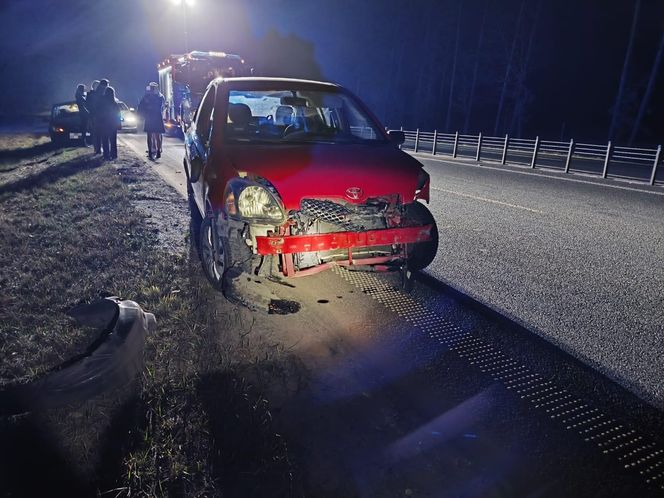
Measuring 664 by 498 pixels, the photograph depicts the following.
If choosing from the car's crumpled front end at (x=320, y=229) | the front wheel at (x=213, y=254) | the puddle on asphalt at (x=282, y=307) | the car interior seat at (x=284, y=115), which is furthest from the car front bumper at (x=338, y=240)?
the car interior seat at (x=284, y=115)

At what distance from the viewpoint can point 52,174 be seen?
968cm

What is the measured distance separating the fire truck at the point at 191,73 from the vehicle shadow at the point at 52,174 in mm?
5889

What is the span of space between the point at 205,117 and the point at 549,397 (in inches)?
165

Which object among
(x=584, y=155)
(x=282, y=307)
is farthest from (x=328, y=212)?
(x=584, y=155)

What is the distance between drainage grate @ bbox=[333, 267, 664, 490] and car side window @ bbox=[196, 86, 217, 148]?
241cm

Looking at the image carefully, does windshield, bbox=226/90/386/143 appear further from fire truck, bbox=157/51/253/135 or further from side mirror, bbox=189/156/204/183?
fire truck, bbox=157/51/253/135

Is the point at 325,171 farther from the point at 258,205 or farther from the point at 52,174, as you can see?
the point at 52,174

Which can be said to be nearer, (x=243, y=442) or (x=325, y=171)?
(x=243, y=442)

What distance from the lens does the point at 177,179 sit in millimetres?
9984

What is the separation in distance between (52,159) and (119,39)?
3230 inches

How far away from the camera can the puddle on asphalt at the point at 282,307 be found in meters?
3.62

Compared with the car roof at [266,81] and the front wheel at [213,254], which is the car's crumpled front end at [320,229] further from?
the car roof at [266,81]

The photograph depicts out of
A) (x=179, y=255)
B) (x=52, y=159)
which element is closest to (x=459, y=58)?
(x=52, y=159)

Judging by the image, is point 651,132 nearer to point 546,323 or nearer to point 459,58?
point 459,58
